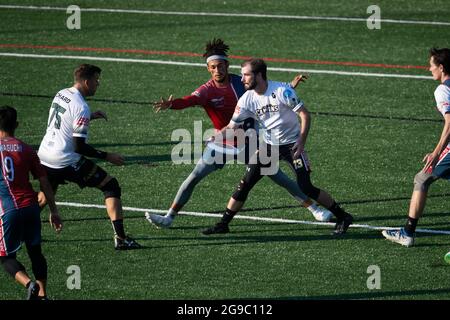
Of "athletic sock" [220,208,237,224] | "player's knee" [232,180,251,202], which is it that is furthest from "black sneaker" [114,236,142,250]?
"player's knee" [232,180,251,202]

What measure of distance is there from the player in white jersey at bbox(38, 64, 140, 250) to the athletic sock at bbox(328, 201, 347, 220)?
2.70 meters

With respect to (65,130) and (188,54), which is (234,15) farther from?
(65,130)

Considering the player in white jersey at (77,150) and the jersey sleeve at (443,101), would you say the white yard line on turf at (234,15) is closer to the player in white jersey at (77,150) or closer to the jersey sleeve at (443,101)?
the jersey sleeve at (443,101)

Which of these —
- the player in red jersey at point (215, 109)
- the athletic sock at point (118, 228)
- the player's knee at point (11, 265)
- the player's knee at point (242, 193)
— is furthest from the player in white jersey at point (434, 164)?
the player's knee at point (11, 265)

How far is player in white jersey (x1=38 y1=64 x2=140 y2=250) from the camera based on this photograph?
12.1 m

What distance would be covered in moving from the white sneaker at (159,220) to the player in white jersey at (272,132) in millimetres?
543

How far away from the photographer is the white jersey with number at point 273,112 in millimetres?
12859

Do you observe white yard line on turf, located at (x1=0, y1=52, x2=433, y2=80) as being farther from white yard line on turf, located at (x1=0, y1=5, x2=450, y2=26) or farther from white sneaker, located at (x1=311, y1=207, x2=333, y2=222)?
white sneaker, located at (x1=311, y1=207, x2=333, y2=222)

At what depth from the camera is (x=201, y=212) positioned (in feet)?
46.2

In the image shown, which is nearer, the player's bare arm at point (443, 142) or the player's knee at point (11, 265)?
the player's knee at point (11, 265)

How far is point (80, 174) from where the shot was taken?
12367mm

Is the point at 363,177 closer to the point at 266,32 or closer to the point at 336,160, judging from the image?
the point at 336,160

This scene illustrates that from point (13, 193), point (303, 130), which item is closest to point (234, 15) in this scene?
point (303, 130)
